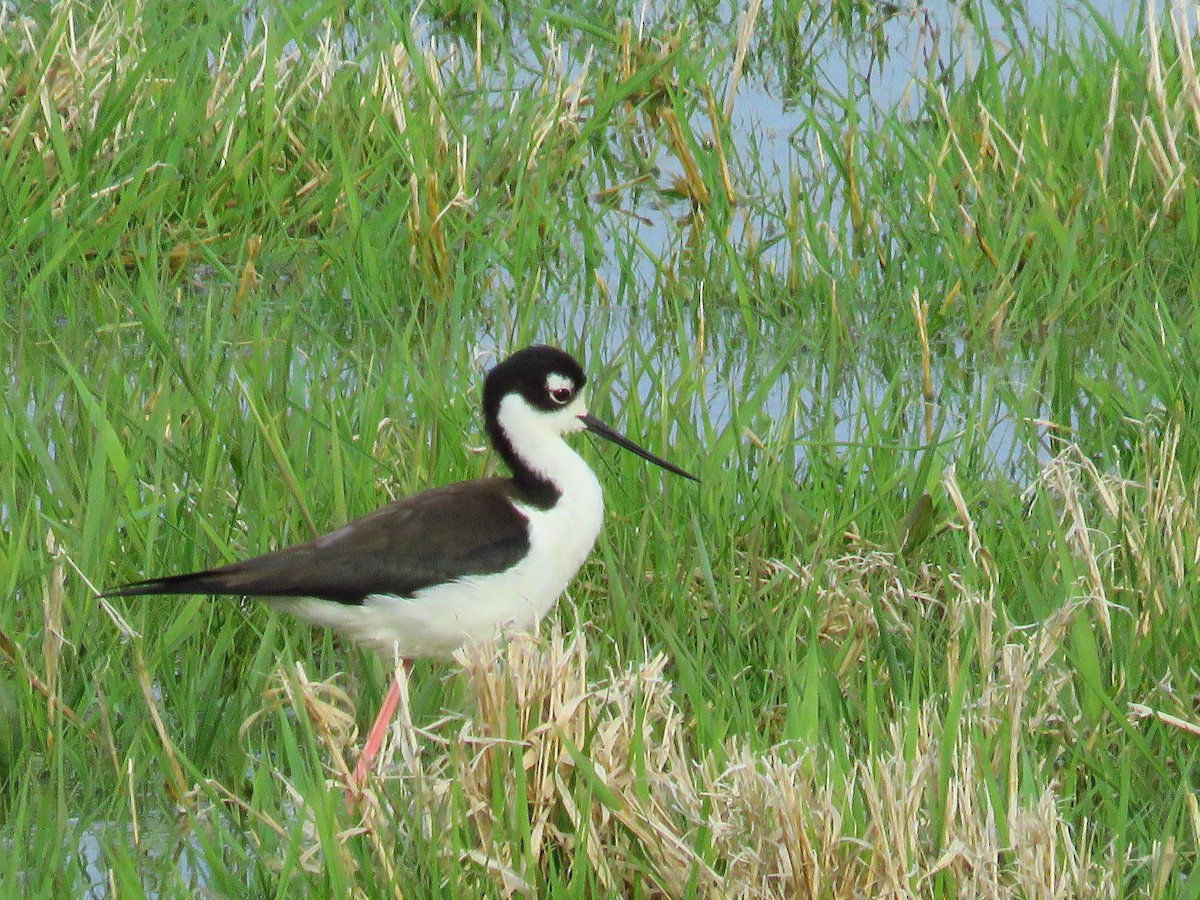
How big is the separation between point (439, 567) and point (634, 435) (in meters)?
0.90

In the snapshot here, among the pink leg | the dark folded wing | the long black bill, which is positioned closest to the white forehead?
the long black bill

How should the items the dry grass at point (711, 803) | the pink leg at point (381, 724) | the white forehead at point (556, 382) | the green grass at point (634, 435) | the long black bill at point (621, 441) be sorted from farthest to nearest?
1. the long black bill at point (621, 441)
2. the white forehead at point (556, 382)
3. the pink leg at point (381, 724)
4. the green grass at point (634, 435)
5. the dry grass at point (711, 803)

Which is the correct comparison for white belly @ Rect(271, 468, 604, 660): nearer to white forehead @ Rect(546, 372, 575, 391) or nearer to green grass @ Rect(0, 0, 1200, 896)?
green grass @ Rect(0, 0, 1200, 896)

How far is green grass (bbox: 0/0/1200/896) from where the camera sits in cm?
326

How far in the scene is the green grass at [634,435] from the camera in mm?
3264

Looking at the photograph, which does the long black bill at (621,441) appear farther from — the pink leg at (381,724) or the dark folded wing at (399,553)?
the pink leg at (381,724)

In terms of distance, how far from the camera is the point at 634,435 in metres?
4.85

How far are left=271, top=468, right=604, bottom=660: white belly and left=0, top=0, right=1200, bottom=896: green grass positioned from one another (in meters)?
0.11

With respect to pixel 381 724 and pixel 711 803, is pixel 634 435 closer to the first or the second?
pixel 381 724

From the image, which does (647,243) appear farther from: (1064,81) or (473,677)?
(473,677)

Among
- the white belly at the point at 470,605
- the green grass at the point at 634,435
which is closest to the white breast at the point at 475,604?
the white belly at the point at 470,605

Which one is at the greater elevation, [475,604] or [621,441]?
[621,441]

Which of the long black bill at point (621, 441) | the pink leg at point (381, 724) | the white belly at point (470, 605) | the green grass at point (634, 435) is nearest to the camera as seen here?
the green grass at point (634, 435)

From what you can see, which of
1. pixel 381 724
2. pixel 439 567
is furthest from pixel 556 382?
pixel 381 724
